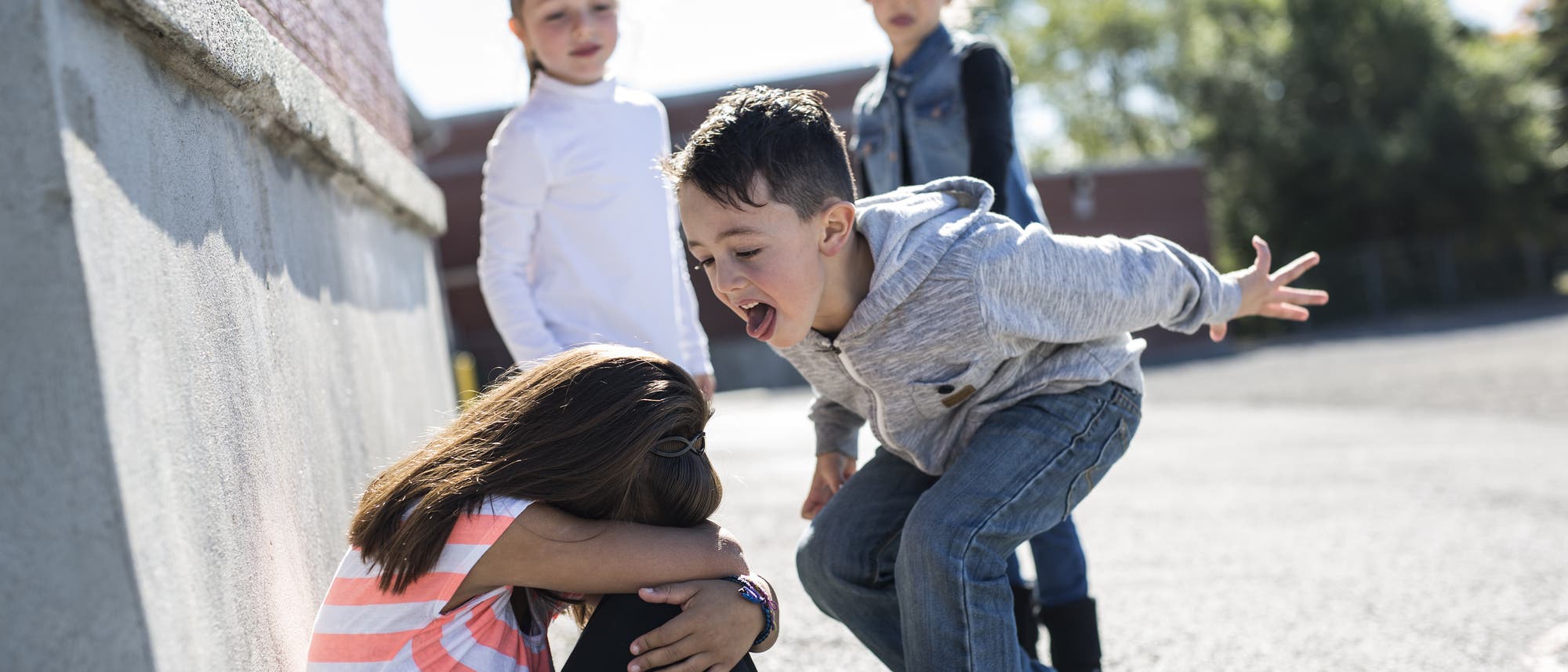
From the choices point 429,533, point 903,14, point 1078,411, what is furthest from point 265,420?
Result: point 903,14

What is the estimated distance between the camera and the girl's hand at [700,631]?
2.12m

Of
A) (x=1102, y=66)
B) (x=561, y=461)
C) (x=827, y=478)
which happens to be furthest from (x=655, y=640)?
(x=1102, y=66)

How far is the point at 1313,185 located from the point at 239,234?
32.4 meters

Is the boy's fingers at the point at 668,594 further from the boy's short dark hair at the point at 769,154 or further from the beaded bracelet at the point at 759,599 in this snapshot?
the boy's short dark hair at the point at 769,154

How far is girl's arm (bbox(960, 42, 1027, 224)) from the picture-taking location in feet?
10.9

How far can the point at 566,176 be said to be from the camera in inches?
131

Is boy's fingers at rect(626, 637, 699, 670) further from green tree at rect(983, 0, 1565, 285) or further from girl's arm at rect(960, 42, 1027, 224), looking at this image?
green tree at rect(983, 0, 1565, 285)

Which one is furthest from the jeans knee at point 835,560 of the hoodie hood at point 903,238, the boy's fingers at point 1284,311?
the boy's fingers at point 1284,311

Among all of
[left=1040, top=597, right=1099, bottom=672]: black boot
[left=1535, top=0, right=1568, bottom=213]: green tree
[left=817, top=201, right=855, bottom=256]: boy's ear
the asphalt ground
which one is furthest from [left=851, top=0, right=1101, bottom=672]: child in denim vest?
[left=1535, top=0, right=1568, bottom=213]: green tree

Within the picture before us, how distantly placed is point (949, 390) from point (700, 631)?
84cm

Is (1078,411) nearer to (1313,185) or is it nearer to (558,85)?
(558,85)

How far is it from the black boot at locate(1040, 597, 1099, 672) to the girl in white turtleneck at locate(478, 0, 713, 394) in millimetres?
1057

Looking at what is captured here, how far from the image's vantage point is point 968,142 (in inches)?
136

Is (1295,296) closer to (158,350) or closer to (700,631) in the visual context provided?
(700,631)
